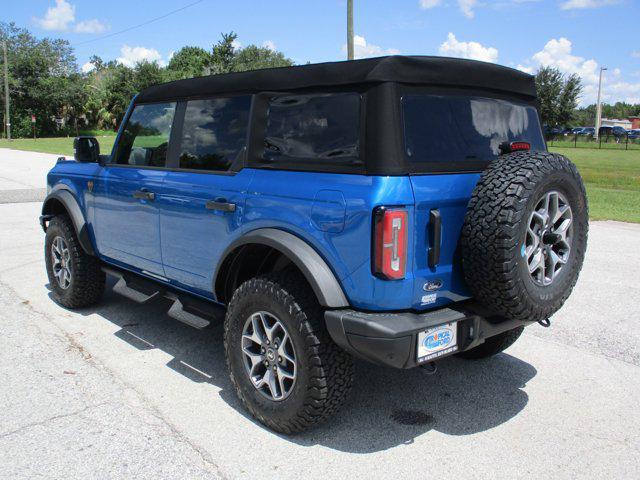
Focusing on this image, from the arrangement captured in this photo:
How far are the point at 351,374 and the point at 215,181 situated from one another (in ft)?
4.72

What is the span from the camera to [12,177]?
17.5 m

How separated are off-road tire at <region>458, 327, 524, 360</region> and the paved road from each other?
0.22 ft

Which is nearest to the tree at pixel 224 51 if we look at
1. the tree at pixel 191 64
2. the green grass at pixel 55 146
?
the tree at pixel 191 64

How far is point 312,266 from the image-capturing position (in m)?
2.88

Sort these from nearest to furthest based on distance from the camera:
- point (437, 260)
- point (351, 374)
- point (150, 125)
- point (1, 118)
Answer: point (437, 260), point (351, 374), point (150, 125), point (1, 118)

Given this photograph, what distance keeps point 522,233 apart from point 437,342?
671 mm

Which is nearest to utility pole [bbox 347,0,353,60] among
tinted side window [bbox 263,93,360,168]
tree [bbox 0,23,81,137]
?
tinted side window [bbox 263,93,360,168]

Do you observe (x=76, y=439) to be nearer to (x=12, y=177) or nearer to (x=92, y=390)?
(x=92, y=390)

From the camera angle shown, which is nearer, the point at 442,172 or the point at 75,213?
the point at 442,172

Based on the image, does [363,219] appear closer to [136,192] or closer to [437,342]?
[437,342]

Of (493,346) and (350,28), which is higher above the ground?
(350,28)

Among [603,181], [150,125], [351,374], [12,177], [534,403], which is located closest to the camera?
[351,374]

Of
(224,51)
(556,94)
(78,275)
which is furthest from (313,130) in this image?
(224,51)

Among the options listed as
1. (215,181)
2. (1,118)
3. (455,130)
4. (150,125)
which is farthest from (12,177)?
(1,118)
